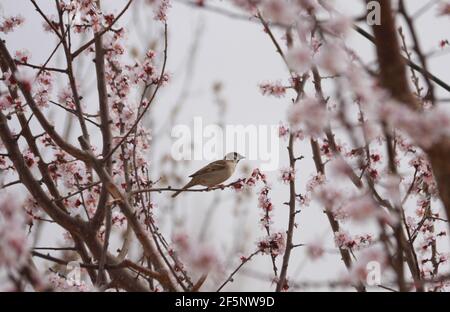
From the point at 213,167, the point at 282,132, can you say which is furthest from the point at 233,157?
the point at 282,132

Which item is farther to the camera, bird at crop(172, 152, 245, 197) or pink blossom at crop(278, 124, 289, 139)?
bird at crop(172, 152, 245, 197)

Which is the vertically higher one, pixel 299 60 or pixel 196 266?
pixel 299 60

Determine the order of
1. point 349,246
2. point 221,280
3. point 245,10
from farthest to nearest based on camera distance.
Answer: point 349,246
point 221,280
point 245,10

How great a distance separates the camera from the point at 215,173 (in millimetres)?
5828

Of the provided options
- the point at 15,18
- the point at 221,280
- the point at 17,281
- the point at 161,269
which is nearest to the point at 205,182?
the point at 15,18

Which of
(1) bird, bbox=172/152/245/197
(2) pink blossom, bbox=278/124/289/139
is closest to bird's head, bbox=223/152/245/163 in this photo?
(1) bird, bbox=172/152/245/197

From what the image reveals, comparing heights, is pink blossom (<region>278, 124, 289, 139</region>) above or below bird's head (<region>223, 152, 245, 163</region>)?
below

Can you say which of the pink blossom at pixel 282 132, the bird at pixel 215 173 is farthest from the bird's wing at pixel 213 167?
the pink blossom at pixel 282 132

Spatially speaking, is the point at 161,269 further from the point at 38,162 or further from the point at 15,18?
the point at 15,18

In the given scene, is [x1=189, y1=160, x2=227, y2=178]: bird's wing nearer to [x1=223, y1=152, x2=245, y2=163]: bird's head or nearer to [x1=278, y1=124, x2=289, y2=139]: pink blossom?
[x1=223, y1=152, x2=245, y2=163]: bird's head

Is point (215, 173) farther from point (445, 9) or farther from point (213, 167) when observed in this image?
point (445, 9)

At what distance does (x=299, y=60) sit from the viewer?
2.10 meters

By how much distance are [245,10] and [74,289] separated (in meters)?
1.45

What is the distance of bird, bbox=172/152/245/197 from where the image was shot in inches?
223
